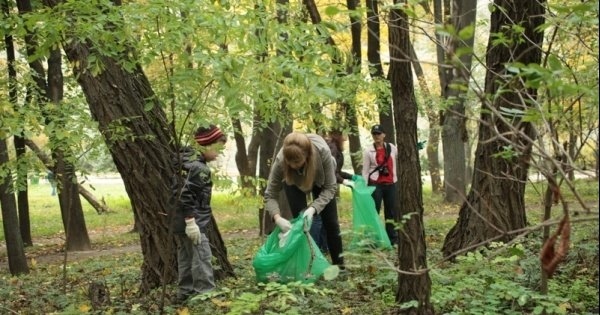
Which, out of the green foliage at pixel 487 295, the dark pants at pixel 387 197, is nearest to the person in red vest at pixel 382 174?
the dark pants at pixel 387 197

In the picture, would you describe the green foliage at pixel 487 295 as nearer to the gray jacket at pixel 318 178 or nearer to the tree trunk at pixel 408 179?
the tree trunk at pixel 408 179

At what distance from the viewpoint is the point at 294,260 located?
527cm

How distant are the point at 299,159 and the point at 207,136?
0.90m

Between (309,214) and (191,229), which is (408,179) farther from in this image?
(191,229)

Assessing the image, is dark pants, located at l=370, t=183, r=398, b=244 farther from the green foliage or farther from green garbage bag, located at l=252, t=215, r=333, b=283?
the green foliage

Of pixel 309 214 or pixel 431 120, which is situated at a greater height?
pixel 431 120

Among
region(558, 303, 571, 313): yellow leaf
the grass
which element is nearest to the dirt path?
the grass

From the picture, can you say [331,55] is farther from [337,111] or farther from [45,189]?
[45,189]

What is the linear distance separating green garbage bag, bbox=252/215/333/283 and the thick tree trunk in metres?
4.65

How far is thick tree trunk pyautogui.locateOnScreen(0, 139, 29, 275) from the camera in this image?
331 inches

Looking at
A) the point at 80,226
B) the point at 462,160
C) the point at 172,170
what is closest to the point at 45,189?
the point at 80,226

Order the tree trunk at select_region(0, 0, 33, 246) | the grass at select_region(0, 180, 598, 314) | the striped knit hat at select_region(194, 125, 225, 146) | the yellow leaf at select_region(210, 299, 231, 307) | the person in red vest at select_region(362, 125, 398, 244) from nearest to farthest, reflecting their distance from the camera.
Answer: the grass at select_region(0, 180, 598, 314) → the yellow leaf at select_region(210, 299, 231, 307) → the striped knit hat at select_region(194, 125, 225, 146) → the tree trunk at select_region(0, 0, 33, 246) → the person in red vest at select_region(362, 125, 398, 244)

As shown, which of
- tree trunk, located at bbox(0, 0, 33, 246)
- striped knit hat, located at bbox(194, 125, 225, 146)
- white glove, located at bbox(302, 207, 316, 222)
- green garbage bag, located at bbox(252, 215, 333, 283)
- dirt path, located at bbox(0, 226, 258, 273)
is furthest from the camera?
dirt path, located at bbox(0, 226, 258, 273)

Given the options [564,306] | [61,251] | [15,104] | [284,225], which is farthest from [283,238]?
[61,251]
